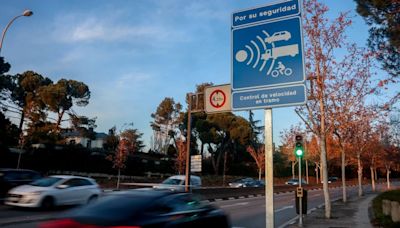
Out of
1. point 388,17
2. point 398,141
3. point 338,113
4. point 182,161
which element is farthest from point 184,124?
point 388,17

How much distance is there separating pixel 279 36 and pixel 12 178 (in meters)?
16.4

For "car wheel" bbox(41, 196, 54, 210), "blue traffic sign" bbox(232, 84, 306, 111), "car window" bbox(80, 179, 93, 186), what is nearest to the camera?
"blue traffic sign" bbox(232, 84, 306, 111)

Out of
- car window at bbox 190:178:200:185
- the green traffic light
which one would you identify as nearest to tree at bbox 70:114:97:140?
car window at bbox 190:178:200:185

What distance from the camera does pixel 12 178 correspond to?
1830 cm

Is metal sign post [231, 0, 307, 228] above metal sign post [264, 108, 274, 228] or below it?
above

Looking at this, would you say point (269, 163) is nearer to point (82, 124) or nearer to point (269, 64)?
point (269, 64)

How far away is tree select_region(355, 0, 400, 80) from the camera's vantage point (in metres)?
14.5

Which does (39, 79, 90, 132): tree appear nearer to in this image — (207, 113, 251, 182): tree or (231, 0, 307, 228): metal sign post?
(207, 113, 251, 182): tree

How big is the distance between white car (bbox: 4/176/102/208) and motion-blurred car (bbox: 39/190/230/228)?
359 inches

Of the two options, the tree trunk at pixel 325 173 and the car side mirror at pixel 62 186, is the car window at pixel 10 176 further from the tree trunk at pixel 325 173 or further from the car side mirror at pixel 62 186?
the tree trunk at pixel 325 173

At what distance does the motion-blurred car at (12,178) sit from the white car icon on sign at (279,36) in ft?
52.7

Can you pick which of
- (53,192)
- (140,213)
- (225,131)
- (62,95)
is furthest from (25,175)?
(225,131)

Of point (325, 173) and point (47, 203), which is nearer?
point (47, 203)

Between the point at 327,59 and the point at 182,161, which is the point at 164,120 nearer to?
the point at 182,161
